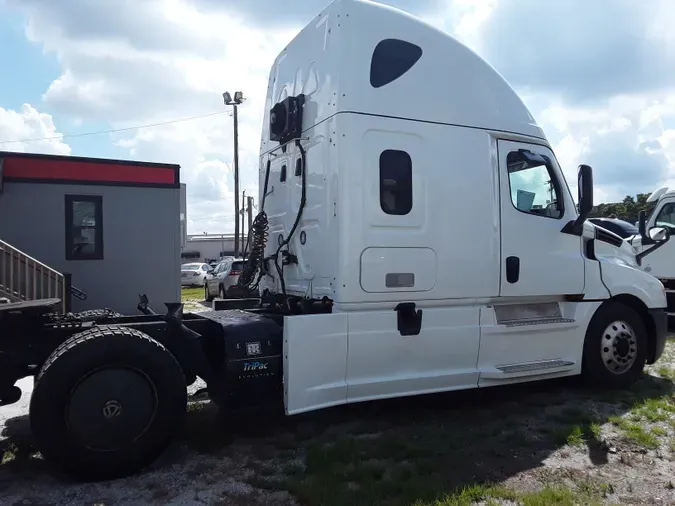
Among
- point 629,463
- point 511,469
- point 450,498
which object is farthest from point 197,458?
point 629,463

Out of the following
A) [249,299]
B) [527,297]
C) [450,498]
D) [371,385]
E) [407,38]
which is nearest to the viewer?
[450,498]

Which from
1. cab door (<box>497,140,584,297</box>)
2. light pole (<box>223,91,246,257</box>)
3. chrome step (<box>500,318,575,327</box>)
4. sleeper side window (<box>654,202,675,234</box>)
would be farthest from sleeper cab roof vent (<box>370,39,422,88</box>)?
light pole (<box>223,91,246,257</box>)

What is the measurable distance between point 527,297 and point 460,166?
1.54 m

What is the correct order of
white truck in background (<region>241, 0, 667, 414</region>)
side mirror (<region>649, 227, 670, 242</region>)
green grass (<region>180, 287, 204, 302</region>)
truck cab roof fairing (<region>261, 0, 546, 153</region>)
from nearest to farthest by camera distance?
white truck in background (<region>241, 0, 667, 414</region>) → truck cab roof fairing (<region>261, 0, 546, 153</region>) → side mirror (<region>649, 227, 670, 242</region>) → green grass (<region>180, 287, 204, 302</region>)

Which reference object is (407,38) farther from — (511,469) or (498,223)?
(511,469)

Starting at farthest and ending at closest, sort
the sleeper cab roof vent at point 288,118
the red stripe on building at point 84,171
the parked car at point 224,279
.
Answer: the parked car at point 224,279
the red stripe on building at point 84,171
the sleeper cab roof vent at point 288,118

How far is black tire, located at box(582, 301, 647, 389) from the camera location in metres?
6.57

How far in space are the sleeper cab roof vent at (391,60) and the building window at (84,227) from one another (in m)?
9.62

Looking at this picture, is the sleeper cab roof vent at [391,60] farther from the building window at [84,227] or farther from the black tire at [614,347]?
the building window at [84,227]

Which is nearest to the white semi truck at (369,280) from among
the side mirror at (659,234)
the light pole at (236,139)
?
the side mirror at (659,234)

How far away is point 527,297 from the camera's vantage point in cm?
609

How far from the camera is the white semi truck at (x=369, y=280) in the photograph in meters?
4.47

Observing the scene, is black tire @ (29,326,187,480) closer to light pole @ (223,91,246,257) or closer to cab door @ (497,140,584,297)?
cab door @ (497,140,584,297)

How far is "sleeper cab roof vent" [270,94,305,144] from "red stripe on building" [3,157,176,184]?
8.24 metres
